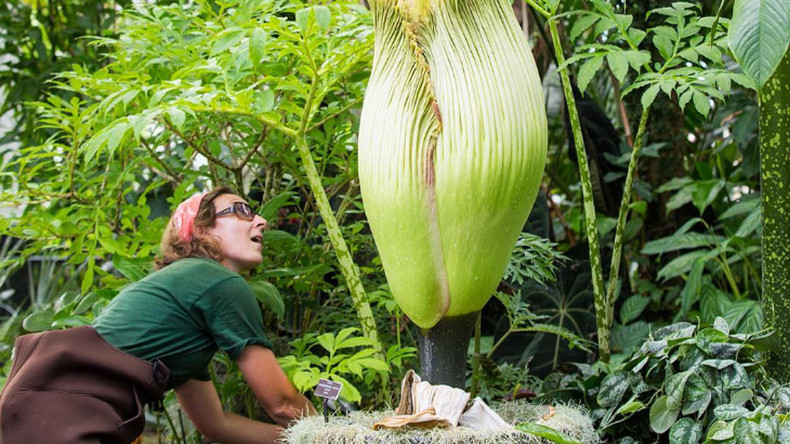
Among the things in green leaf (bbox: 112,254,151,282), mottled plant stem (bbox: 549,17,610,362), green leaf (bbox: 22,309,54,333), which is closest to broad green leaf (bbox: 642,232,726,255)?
mottled plant stem (bbox: 549,17,610,362)

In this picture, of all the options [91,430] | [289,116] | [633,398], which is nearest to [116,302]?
[91,430]

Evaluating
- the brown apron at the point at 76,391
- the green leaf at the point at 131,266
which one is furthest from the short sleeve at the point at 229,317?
the green leaf at the point at 131,266

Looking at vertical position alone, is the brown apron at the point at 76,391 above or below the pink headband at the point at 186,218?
below

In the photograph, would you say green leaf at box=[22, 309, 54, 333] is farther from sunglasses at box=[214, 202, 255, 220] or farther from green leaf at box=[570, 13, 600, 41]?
green leaf at box=[570, 13, 600, 41]

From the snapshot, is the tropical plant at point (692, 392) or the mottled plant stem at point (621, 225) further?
the mottled plant stem at point (621, 225)

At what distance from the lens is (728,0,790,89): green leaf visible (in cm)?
111

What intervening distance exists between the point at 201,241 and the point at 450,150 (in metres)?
0.84

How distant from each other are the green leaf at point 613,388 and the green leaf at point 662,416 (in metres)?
0.12

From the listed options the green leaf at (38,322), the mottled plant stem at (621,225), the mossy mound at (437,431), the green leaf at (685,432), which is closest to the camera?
the mossy mound at (437,431)

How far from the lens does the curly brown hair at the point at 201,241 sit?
1.94m

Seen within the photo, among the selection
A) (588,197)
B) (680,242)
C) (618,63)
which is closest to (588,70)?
(618,63)

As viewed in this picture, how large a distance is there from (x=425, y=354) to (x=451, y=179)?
34 cm

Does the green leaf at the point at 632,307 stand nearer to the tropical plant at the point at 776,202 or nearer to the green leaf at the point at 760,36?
the tropical plant at the point at 776,202

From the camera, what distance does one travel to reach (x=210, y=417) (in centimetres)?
203
